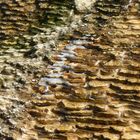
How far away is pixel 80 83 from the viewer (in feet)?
12.9

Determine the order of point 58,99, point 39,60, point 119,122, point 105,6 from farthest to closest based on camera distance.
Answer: point 105,6 < point 39,60 < point 58,99 < point 119,122

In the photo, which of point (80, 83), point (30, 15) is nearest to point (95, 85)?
point (80, 83)

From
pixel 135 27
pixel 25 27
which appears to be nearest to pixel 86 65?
pixel 135 27

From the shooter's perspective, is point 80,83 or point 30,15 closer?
point 80,83

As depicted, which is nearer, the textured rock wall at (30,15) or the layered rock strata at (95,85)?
the layered rock strata at (95,85)

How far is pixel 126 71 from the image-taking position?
3.95 meters

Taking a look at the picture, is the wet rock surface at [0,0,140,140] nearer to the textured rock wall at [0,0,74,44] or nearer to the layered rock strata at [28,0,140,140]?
the layered rock strata at [28,0,140,140]

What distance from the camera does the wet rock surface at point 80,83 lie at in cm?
364

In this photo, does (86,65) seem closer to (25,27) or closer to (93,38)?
(93,38)

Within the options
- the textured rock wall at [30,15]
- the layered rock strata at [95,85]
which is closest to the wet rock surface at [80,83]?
the layered rock strata at [95,85]

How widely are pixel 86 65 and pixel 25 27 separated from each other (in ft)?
3.04

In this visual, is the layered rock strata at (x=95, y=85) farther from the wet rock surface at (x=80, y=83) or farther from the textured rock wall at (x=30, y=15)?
the textured rock wall at (x=30, y=15)

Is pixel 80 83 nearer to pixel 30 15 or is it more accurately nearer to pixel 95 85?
pixel 95 85

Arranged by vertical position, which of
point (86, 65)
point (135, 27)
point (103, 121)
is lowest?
point (103, 121)
